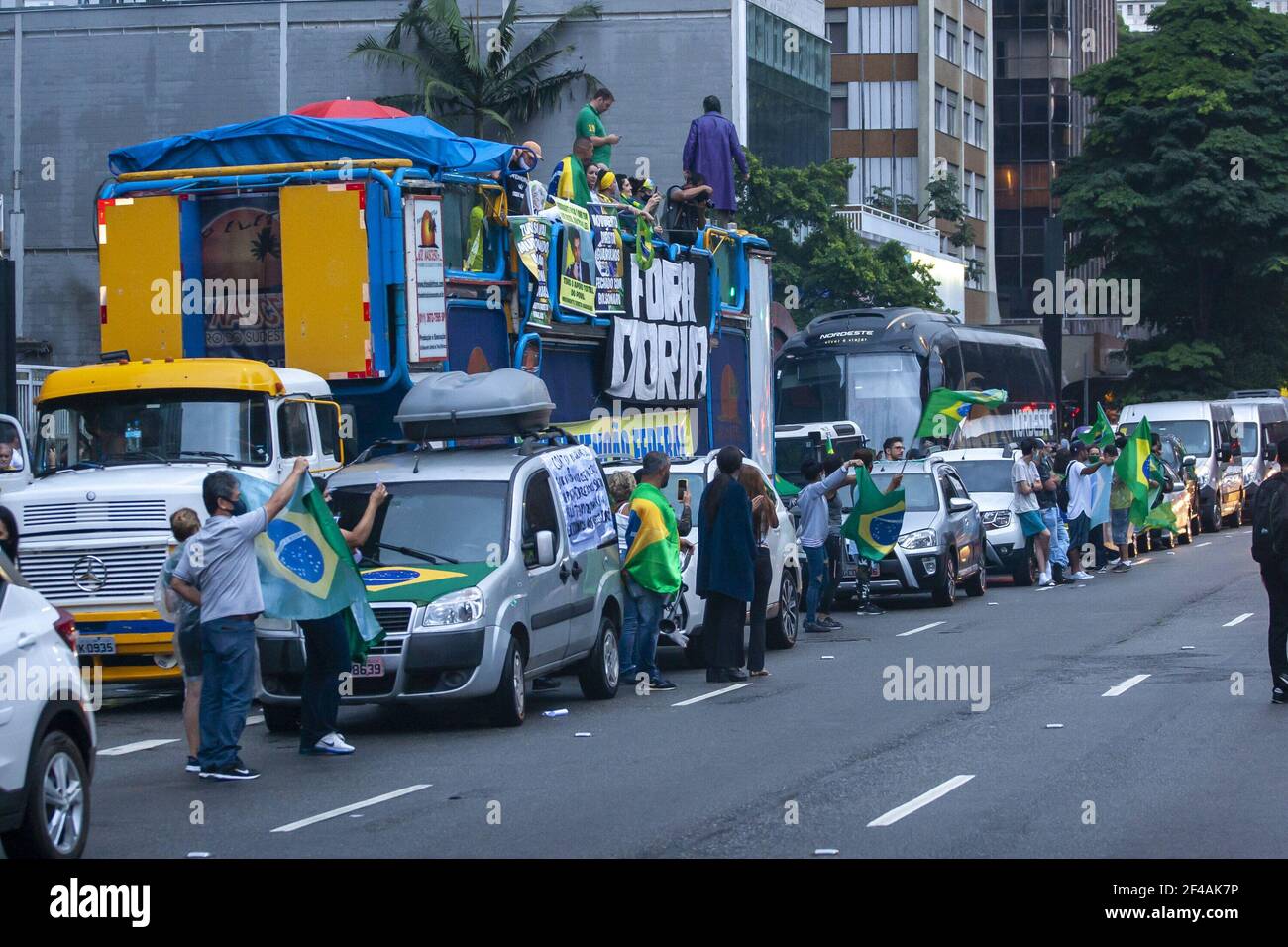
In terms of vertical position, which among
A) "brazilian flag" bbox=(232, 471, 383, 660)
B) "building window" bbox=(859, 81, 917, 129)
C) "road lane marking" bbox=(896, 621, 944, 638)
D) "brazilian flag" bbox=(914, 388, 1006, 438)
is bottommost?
"road lane marking" bbox=(896, 621, 944, 638)

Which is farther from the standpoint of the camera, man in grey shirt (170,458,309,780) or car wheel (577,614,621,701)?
car wheel (577,614,621,701)

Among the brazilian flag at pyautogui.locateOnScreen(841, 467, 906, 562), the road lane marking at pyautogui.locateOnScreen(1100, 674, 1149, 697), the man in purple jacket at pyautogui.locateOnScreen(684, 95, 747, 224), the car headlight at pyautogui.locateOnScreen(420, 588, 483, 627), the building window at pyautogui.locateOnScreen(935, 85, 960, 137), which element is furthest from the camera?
the building window at pyautogui.locateOnScreen(935, 85, 960, 137)

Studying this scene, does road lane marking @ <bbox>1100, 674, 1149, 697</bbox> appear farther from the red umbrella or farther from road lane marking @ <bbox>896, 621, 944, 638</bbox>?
the red umbrella

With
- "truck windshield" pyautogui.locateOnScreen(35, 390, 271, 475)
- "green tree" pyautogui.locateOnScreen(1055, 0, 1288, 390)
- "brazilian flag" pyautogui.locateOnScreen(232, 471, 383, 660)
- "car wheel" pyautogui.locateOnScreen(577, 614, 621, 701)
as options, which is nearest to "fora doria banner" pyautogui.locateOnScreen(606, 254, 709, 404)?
"car wheel" pyautogui.locateOnScreen(577, 614, 621, 701)

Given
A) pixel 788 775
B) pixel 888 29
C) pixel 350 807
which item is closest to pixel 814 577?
pixel 788 775

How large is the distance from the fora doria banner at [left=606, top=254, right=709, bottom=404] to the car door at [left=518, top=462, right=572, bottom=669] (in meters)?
4.96

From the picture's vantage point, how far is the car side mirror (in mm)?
13461

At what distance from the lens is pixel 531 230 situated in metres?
17.1

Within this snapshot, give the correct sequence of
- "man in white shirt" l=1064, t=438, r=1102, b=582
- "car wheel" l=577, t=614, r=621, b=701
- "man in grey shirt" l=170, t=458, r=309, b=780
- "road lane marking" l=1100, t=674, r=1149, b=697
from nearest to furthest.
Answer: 1. "man in grey shirt" l=170, t=458, r=309, b=780
2. "road lane marking" l=1100, t=674, r=1149, b=697
3. "car wheel" l=577, t=614, r=621, b=701
4. "man in white shirt" l=1064, t=438, r=1102, b=582

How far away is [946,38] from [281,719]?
237 ft

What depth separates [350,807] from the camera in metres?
10.2

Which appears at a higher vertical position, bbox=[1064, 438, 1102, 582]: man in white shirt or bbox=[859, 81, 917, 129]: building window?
bbox=[859, 81, 917, 129]: building window
